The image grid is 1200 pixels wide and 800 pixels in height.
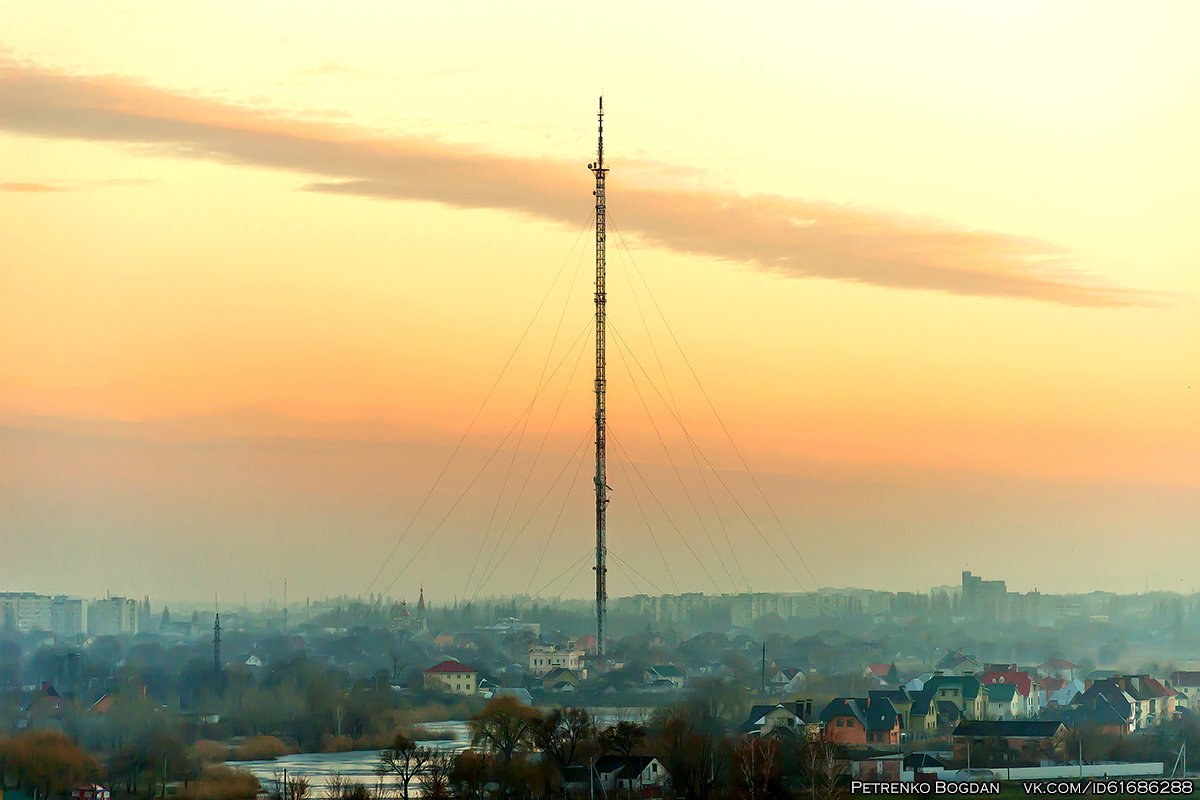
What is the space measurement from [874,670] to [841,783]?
33782 mm

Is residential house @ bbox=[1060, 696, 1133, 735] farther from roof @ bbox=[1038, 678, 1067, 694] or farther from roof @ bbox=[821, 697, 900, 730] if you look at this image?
roof @ bbox=[1038, 678, 1067, 694]

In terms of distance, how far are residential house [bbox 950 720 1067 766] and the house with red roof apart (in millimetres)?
20588

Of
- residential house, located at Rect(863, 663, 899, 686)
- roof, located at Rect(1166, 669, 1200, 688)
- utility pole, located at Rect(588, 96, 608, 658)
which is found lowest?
residential house, located at Rect(863, 663, 899, 686)

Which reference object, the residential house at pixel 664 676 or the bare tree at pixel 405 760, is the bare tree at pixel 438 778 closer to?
the bare tree at pixel 405 760

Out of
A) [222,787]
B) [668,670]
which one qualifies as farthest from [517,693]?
[222,787]

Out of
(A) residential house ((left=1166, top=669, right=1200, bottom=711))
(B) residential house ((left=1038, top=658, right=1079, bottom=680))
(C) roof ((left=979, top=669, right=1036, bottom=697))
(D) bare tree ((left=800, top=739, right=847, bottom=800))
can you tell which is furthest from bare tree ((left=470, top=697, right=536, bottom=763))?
(B) residential house ((left=1038, top=658, right=1079, bottom=680))

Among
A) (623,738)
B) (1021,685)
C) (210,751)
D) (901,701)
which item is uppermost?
(623,738)

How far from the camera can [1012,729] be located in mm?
37281

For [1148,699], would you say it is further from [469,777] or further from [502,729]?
[469,777]

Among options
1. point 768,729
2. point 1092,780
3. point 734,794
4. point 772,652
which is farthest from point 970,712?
point 772,652

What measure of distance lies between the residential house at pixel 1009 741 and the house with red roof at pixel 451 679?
2059 cm

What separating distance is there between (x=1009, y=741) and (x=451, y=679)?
24180 millimetres

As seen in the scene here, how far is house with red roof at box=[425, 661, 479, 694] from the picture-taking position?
54531 mm

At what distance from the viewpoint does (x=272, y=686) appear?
5006 centimetres
